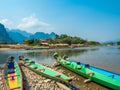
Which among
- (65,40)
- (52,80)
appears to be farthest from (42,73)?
(65,40)

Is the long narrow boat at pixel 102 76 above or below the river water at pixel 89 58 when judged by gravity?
above

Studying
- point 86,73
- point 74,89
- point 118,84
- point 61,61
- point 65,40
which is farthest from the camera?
point 65,40

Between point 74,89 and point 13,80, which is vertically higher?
point 13,80

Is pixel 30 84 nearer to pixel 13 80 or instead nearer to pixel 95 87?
pixel 13 80

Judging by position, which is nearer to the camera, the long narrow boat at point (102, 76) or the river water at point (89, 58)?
the long narrow boat at point (102, 76)

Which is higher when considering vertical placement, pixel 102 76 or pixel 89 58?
pixel 102 76

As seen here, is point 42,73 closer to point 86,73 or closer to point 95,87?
point 86,73

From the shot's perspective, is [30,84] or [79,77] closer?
[30,84]

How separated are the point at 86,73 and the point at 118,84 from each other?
5054mm

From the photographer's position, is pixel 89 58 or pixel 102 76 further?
pixel 89 58

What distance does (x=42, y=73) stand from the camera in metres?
18.8

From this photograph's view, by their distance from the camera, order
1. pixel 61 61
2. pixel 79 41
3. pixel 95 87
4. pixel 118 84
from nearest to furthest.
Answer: pixel 118 84 → pixel 95 87 → pixel 61 61 → pixel 79 41

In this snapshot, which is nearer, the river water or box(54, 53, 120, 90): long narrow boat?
box(54, 53, 120, 90): long narrow boat

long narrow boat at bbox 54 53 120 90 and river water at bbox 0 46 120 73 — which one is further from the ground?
long narrow boat at bbox 54 53 120 90
